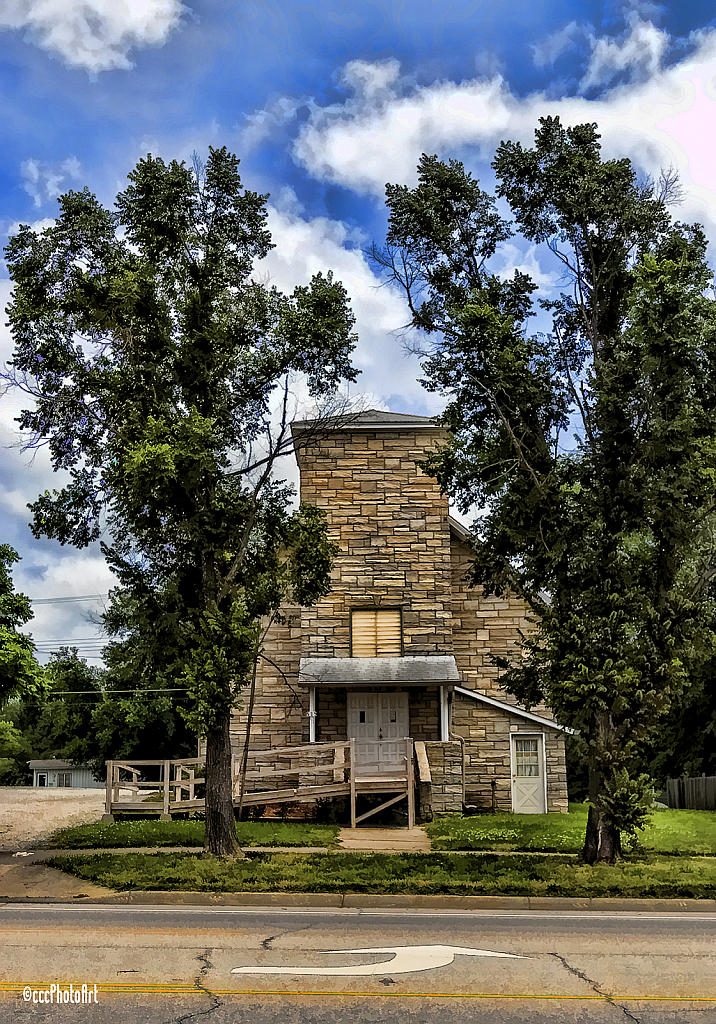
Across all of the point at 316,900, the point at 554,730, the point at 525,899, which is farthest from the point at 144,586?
the point at 554,730

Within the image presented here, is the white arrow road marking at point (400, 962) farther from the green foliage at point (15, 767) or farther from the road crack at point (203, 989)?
the green foliage at point (15, 767)

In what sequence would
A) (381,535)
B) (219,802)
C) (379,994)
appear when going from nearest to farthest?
(379,994), (219,802), (381,535)

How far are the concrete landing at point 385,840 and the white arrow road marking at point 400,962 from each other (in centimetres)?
752

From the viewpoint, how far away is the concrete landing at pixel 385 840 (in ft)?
56.1

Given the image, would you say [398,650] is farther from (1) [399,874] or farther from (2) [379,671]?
(1) [399,874]

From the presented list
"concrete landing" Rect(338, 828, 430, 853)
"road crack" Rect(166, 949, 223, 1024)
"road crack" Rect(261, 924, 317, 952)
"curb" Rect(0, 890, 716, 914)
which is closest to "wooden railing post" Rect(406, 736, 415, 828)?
"concrete landing" Rect(338, 828, 430, 853)

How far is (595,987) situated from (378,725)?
1606cm

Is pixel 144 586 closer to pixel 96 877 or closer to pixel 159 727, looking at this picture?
pixel 96 877

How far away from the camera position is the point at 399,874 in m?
13.6

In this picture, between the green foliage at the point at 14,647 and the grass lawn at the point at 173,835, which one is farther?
the grass lawn at the point at 173,835

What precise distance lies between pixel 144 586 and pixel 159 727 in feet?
84.4

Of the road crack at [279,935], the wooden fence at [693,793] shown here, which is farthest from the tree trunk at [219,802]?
the wooden fence at [693,793]

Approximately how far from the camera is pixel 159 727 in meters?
39.6

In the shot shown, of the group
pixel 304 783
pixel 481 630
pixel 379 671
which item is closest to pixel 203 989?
pixel 379 671
